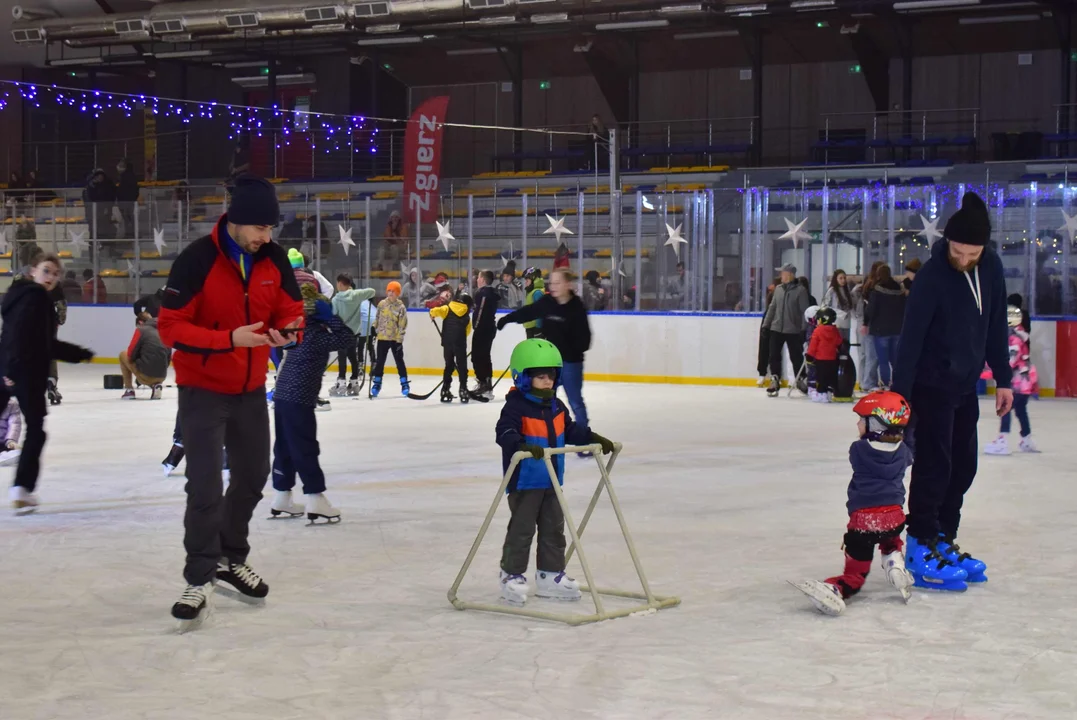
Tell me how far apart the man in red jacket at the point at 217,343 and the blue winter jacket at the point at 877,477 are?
7.06 ft

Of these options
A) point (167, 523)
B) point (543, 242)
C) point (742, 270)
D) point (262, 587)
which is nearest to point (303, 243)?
point (543, 242)

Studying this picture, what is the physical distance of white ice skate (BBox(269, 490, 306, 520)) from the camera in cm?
684

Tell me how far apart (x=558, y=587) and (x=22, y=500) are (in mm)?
3456

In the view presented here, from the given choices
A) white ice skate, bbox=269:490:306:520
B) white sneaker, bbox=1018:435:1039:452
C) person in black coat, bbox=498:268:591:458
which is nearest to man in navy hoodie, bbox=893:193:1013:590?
white ice skate, bbox=269:490:306:520

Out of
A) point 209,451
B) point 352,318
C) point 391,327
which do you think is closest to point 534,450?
point 209,451

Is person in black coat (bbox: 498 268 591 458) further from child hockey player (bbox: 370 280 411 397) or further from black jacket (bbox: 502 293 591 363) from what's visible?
child hockey player (bbox: 370 280 411 397)

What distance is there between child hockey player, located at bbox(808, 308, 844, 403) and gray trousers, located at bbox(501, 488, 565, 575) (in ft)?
34.4

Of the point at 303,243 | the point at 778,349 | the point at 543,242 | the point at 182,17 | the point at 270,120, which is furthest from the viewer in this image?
the point at 270,120

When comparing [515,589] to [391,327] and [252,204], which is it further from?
[391,327]

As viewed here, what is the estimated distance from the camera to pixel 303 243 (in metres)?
20.4

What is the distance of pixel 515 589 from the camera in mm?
4773

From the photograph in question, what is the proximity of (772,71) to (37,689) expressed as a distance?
84.1 ft

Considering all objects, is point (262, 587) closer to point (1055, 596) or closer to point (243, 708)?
point (243, 708)

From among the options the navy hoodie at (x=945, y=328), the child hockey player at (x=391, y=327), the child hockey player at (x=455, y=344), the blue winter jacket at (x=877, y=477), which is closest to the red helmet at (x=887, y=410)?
the blue winter jacket at (x=877, y=477)
